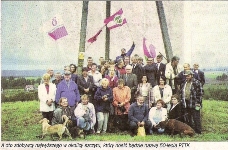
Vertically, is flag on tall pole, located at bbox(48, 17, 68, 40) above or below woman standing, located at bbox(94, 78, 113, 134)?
above

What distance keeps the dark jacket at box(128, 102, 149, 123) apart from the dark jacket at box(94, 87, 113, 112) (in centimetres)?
42

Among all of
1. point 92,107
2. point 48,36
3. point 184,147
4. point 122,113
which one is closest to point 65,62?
point 48,36

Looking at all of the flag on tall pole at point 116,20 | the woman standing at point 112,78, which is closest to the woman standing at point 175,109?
the woman standing at point 112,78

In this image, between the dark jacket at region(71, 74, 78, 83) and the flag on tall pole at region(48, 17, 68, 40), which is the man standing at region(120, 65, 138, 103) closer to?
the dark jacket at region(71, 74, 78, 83)

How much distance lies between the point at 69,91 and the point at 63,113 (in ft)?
1.39

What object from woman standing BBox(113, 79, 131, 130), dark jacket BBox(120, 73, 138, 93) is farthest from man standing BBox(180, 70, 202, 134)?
woman standing BBox(113, 79, 131, 130)

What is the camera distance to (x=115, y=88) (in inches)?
233

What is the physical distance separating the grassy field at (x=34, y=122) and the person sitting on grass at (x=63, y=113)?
1.54 feet

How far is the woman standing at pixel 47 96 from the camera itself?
5992 millimetres

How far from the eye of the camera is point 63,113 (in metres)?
5.83

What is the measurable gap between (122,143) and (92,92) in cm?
114

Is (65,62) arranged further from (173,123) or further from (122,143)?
(173,123)

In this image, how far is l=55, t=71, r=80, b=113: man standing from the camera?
19.3 ft

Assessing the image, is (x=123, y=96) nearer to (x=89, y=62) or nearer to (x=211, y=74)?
(x=89, y=62)
